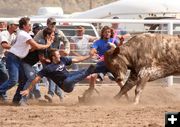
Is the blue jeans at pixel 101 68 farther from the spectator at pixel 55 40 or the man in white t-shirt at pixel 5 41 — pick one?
the man in white t-shirt at pixel 5 41

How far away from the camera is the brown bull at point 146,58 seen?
1205cm

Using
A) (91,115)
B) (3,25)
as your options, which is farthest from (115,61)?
(3,25)

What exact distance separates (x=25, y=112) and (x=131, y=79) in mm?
2637

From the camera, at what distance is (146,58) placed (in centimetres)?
1203

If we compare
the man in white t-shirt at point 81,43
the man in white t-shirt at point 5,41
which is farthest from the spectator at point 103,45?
the man in white t-shirt at point 81,43

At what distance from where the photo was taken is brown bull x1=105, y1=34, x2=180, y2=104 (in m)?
12.0

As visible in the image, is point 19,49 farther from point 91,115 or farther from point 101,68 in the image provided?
point 91,115

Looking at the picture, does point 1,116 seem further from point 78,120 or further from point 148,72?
point 148,72

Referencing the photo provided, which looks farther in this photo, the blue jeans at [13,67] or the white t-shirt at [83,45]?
the white t-shirt at [83,45]

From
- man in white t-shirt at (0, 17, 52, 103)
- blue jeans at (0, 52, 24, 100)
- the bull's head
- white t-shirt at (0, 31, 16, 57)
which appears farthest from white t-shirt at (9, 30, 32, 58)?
white t-shirt at (0, 31, 16, 57)

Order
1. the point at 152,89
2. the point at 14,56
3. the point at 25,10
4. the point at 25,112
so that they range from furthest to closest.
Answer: the point at 25,10 → the point at 152,89 → the point at 14,56 → the point at 25,112

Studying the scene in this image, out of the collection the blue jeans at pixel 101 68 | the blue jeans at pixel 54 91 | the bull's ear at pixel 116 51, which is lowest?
the blue jeans at pixel 54 91

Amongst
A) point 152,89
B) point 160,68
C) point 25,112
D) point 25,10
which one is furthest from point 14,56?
point 25,10

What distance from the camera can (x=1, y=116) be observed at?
9945 mm
